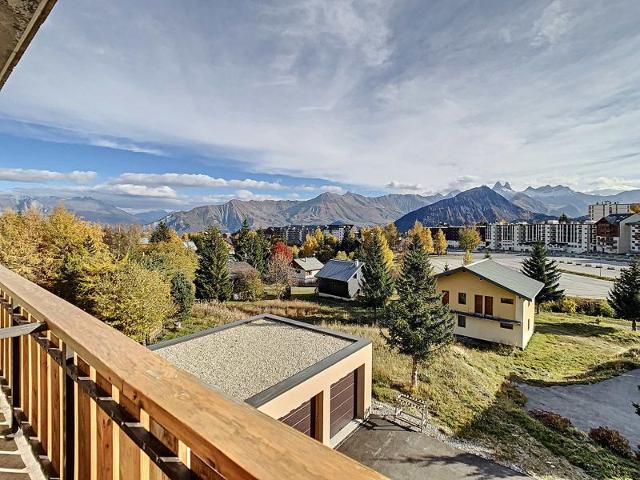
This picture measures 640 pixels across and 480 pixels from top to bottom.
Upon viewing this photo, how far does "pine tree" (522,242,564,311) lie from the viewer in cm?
2670

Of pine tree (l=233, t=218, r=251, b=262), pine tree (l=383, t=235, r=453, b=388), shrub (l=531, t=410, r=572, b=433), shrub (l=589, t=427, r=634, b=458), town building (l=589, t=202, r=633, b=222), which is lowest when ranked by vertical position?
shrub (l=589, t=427, r=634, b=458)

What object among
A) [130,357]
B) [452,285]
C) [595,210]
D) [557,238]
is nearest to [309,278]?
[452,285]

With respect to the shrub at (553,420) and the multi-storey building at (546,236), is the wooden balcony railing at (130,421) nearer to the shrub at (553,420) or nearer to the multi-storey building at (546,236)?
the shrub at (553,420)

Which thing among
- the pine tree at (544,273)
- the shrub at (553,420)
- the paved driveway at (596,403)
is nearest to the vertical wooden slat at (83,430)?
the shrub at (553,420)

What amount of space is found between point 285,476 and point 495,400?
15184mm

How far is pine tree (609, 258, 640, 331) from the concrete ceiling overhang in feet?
103

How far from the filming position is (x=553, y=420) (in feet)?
38.5

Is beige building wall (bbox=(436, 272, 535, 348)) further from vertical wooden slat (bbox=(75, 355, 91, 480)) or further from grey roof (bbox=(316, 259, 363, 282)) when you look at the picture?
vertical wooden slat (bbox=(75, 355, 91, 480))

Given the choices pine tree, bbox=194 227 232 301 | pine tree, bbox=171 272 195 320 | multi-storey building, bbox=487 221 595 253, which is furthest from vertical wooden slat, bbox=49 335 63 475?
multi-storey building, bbox=487 221 595 253

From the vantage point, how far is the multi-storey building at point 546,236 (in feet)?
254

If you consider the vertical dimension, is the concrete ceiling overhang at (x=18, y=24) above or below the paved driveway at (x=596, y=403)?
above

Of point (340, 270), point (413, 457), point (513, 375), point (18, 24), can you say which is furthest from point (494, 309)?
point (18, 24)

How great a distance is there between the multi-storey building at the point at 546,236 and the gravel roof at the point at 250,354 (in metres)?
85.5

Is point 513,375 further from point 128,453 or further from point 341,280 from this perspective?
point 341,280
